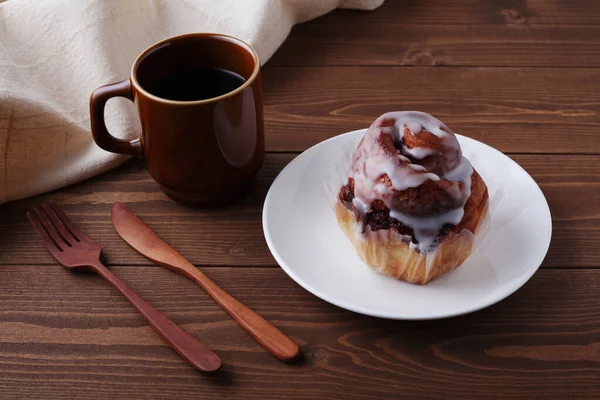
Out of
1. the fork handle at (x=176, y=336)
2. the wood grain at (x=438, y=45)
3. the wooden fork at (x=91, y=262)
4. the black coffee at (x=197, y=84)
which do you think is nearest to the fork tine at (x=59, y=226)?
the wooden fork at (x=91, y=262)

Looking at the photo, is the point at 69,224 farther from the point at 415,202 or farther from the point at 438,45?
the point at 438,45

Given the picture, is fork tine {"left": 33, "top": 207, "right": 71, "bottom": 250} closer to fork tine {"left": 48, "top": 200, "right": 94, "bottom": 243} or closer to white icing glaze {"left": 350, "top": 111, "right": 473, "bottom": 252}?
fork tine {"left": 48, "top": 200, "right": 94, "bottom": 243}

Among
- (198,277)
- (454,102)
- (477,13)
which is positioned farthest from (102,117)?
(477,13)

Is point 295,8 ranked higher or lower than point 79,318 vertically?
higher

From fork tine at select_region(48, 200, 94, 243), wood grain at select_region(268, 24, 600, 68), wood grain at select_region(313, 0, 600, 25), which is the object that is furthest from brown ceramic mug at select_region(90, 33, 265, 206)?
wood grain at select_region(313, 0, 600, 25)

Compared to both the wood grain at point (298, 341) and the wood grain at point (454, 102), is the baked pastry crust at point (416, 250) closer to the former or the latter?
the wood grain at point (298, 341)

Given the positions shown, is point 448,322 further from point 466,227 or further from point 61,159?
point 61,159

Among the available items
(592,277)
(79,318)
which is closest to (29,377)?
(79,318)
